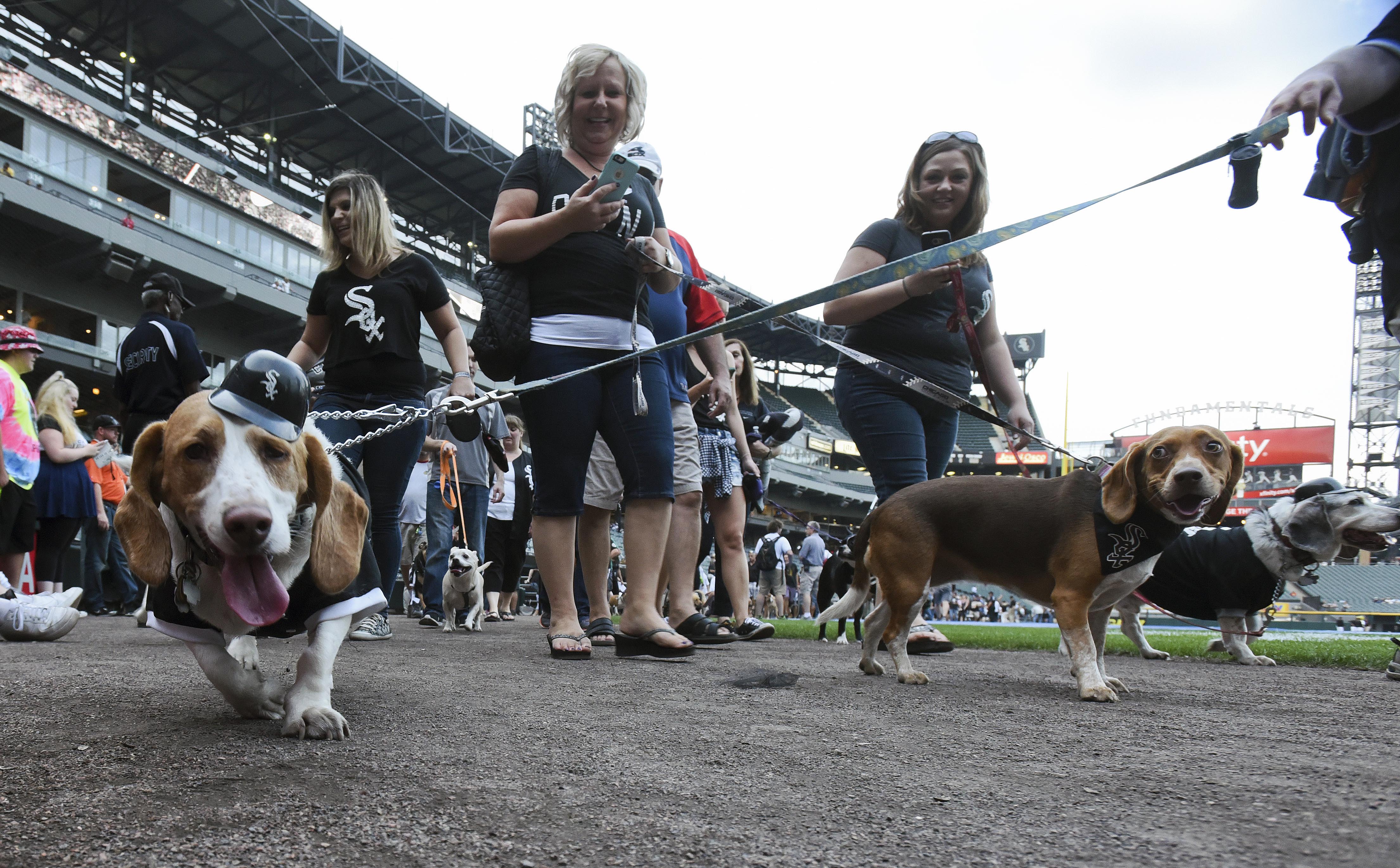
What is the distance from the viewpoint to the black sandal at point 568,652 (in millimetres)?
3424

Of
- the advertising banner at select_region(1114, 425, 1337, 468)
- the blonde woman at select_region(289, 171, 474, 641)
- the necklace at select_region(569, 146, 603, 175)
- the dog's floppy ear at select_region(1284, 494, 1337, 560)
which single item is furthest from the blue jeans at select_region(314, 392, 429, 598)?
the advertising banner at select_region(1114, 425, 1337, 468)

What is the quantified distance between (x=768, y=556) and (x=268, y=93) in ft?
86.2

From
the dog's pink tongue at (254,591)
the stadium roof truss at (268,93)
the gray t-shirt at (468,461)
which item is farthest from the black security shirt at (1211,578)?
the stadium roof truss at (268,93)

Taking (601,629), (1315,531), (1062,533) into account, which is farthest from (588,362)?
(1315,531)

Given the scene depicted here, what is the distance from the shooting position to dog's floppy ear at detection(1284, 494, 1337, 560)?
5.02 metres

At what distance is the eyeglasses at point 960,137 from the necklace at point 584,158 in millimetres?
1389

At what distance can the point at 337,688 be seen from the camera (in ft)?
8.28

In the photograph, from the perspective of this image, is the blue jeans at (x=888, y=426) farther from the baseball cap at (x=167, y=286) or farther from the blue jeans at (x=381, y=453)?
the baseball cap at (x=167, y=286)

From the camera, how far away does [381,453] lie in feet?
12.7

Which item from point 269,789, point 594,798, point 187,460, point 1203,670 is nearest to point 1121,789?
point 594,798

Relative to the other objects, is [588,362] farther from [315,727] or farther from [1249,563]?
[1249,563]

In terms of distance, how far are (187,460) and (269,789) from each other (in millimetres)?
682

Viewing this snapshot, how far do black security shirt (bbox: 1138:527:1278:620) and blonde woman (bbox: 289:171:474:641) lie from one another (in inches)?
153

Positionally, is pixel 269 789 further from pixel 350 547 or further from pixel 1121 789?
pixel 1121 789
